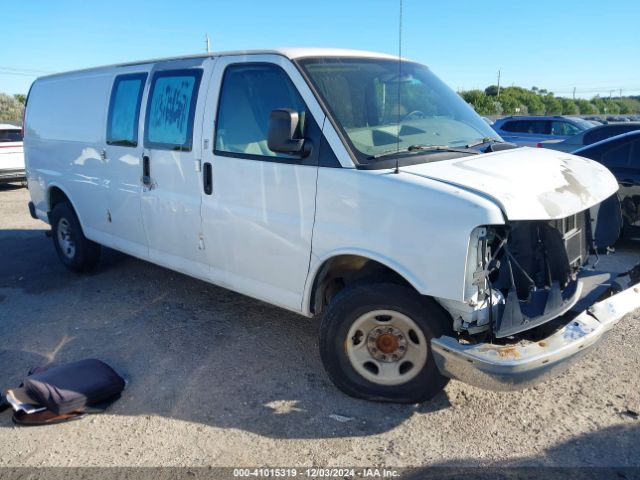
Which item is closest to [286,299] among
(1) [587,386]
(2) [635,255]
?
(1) [587,386]

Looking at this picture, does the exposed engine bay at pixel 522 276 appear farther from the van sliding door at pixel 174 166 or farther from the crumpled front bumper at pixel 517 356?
the van sliding door at pixel 174 166

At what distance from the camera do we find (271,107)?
3877mm

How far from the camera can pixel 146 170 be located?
485cm

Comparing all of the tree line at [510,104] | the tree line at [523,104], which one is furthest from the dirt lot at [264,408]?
the tree line at [523,104]

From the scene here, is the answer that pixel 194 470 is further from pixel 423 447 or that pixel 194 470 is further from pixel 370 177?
pixel 370 177

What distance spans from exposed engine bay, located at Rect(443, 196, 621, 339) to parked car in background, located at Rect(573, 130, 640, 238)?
11.6 feet

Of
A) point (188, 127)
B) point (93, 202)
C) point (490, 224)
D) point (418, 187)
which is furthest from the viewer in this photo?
point (93, 202)

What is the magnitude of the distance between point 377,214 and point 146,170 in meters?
2.47

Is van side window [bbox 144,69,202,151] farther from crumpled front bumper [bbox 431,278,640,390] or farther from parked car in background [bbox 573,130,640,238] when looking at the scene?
parked car in background [bbox 573,130,640,238]

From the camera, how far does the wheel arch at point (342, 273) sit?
3.37m

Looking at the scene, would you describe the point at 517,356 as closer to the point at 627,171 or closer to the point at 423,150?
the point at 423,150

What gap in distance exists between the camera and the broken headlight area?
3.07 m

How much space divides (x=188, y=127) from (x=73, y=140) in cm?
222

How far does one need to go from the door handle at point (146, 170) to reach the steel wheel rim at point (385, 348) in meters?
2.42
